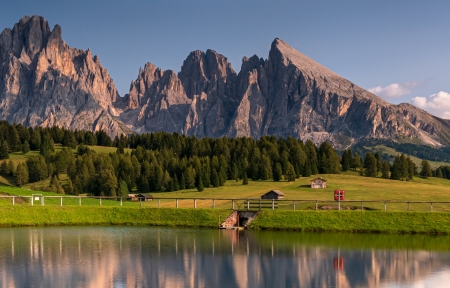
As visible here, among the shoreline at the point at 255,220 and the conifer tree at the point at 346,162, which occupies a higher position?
the conifer tree at the point at 346,162

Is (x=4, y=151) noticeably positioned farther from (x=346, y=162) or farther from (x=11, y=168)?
(x=346, y=162)

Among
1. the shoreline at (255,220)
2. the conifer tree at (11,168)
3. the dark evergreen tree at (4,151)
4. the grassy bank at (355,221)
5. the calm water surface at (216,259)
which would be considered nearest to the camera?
the calm water surface at (216,259)

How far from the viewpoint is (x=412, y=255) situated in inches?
1629

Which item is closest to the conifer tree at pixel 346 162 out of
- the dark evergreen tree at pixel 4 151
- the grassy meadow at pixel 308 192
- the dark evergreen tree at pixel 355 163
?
the dark evergreen tree at pixel 355 163

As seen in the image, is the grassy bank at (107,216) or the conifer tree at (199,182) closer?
the grassy bank at (107,216)

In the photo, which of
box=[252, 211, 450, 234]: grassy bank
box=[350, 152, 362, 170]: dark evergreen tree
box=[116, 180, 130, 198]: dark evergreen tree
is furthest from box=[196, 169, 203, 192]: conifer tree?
box=[252, 211, 450, 234]: grassy bank

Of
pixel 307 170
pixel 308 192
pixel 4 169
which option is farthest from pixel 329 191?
pixel 4 169

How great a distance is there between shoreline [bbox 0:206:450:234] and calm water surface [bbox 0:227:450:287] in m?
3.33

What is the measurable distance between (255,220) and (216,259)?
2185 centimetres

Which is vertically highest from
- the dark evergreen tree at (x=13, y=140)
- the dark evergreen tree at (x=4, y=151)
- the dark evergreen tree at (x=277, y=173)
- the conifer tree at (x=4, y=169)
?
the dark evergreen tree at (x=13, y=140)

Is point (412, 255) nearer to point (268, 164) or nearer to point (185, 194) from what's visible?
point (185, 194)

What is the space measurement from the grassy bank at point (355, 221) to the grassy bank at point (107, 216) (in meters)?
6.24

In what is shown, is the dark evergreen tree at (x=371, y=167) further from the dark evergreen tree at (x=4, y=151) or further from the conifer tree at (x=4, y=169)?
the dark evergreen tree at (x=4, y=151)

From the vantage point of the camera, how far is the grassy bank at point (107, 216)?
195 feet
